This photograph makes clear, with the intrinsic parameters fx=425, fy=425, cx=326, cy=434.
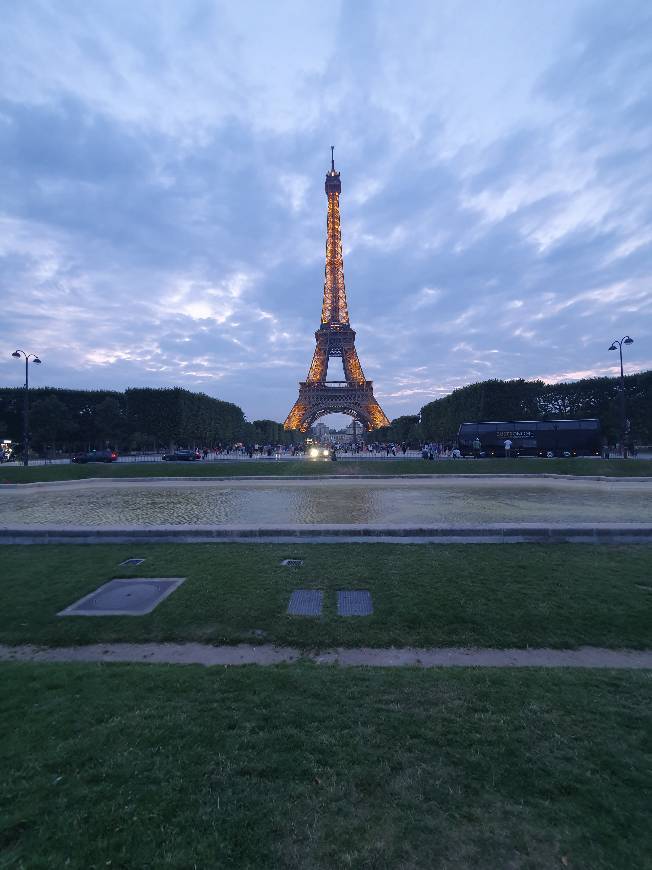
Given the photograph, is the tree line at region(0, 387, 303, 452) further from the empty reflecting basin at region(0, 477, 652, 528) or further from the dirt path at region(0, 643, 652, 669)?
the dirt path at region(0, 643, 652, 669)

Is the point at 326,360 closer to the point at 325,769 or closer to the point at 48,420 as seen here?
the point at 48,420

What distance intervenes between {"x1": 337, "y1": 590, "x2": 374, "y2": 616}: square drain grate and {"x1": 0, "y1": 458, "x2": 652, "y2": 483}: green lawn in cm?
2035

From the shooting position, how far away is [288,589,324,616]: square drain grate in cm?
634

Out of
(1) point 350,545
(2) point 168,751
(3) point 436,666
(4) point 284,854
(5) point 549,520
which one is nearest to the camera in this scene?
(4) point 284,854

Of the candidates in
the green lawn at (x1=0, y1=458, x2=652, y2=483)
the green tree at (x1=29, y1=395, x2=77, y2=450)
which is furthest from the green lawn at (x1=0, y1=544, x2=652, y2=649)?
the green tree at (x1=29, y1=395, x2=77, y2=450)

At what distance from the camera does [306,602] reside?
6.68m

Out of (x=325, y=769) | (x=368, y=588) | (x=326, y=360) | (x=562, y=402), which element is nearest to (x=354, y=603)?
(x=368, y=588)

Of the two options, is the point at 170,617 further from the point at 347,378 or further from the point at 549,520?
the point at 347,378

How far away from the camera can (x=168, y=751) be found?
3354 millimetres

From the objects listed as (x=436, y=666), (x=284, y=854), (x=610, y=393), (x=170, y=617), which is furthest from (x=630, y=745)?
(x=610, y=393)

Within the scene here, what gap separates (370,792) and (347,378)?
3007 inches

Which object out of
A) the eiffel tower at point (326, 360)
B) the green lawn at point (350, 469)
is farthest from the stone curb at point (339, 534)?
the eiffel tower at point (326, 360)

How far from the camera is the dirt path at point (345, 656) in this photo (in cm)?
511

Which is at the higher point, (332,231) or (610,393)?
(332,231)
